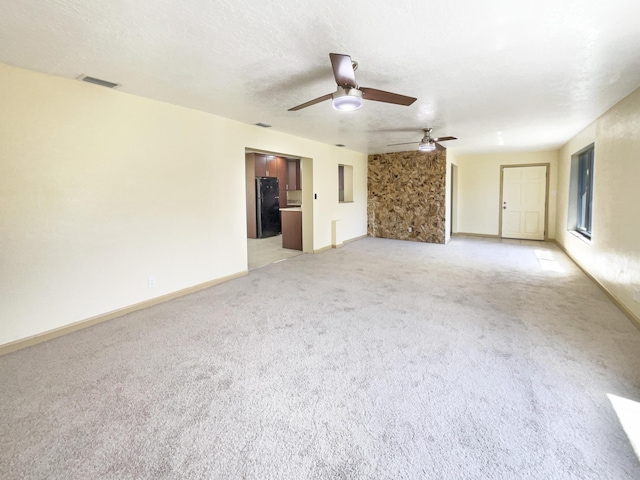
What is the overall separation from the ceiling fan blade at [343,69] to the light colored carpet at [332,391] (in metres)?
2.12

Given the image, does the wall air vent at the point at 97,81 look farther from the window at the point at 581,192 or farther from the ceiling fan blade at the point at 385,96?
the window at the point at 581,192

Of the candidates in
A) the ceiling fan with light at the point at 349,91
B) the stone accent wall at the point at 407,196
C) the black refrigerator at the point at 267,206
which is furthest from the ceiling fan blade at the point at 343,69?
the black refrigerator at the point at 267,206

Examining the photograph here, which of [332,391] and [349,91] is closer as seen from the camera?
[332,391]

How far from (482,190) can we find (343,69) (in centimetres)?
766

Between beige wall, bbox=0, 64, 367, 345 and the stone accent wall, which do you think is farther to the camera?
the stone accent wall

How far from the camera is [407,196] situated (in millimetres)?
7922

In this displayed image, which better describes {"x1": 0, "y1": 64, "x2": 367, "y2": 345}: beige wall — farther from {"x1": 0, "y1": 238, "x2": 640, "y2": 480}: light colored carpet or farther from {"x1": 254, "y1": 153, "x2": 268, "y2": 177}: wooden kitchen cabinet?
{"x1": 254, "y1": 153, "x2": 268, "y2": 177}: wooden kitchen cabinet

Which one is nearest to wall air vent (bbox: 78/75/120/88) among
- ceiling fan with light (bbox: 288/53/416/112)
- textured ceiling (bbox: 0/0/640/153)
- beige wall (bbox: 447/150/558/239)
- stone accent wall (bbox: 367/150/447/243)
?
textured ceiling (bbox: 0/0/640/153)

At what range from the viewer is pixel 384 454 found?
1502mm

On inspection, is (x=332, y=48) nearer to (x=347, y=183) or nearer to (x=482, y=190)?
(x=347, y=183)

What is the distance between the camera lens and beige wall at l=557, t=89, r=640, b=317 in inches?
123

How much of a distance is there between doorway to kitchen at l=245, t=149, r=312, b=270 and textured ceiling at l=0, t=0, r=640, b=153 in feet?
9.78

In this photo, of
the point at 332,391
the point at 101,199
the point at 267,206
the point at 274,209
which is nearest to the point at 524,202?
the point at 274,209

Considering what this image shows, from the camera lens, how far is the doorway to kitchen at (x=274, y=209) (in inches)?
254
